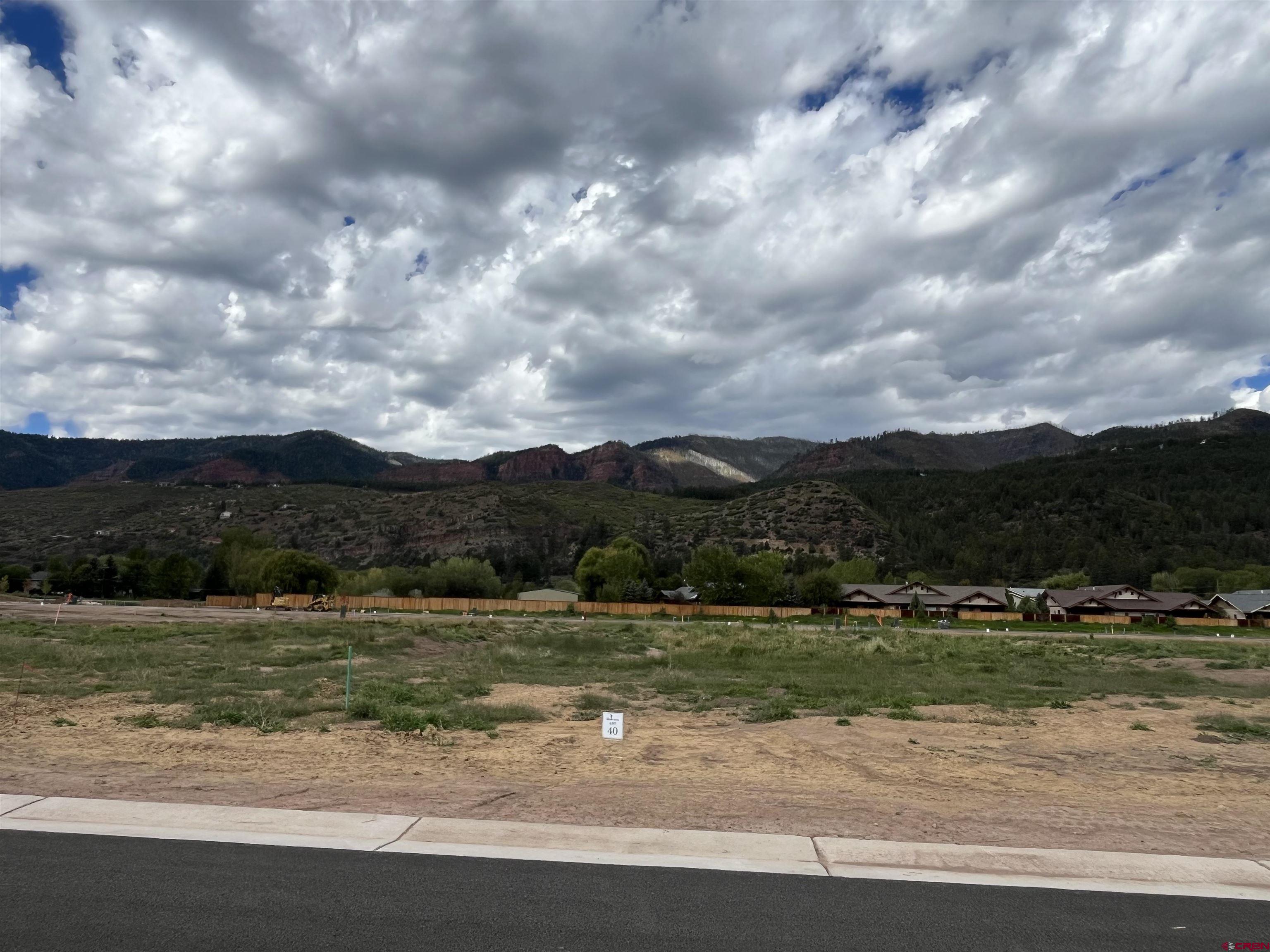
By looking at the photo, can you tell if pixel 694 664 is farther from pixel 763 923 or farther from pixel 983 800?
pixel 763 923

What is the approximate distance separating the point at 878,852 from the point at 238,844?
6.40m

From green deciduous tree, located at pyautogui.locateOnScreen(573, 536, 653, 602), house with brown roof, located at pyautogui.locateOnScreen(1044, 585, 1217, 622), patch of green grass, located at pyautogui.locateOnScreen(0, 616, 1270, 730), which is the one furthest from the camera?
green deciduous tree, located at pyautogui.locateOnScreen(573, 536, 653, 602)

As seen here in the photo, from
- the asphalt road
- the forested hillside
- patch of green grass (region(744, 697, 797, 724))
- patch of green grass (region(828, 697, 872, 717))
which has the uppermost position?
the forested hillside

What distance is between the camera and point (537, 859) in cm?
814

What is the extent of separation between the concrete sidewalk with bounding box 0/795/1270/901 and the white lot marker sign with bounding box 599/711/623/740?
16.0ft

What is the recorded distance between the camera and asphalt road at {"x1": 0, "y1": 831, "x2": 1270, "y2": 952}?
6.15 m

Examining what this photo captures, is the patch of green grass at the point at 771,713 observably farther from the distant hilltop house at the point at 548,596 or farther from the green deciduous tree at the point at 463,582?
the green deciduous tree at the point at 463,582

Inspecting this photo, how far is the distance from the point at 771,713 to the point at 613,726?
21.5 feet

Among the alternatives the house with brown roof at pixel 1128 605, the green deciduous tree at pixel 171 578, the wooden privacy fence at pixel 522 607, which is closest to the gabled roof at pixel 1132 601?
the house with brown roof at pixel 1128 605

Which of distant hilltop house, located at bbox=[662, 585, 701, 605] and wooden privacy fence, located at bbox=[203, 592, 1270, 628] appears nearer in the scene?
wooden privacy fence, located at bbox=[203, 592, 1270, 628]

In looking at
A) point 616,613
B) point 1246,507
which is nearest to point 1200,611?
point 616,613

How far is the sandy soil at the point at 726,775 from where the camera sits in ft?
33.6

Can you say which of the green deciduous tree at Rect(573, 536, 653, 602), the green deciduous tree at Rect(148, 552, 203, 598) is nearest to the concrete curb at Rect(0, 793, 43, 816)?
the green deciduous tree at Rect(573, 536, 653, 602)

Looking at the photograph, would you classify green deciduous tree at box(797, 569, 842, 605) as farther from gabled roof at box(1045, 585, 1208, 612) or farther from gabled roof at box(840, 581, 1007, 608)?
gabled roof at box(1045, 585, 1208, 612)
